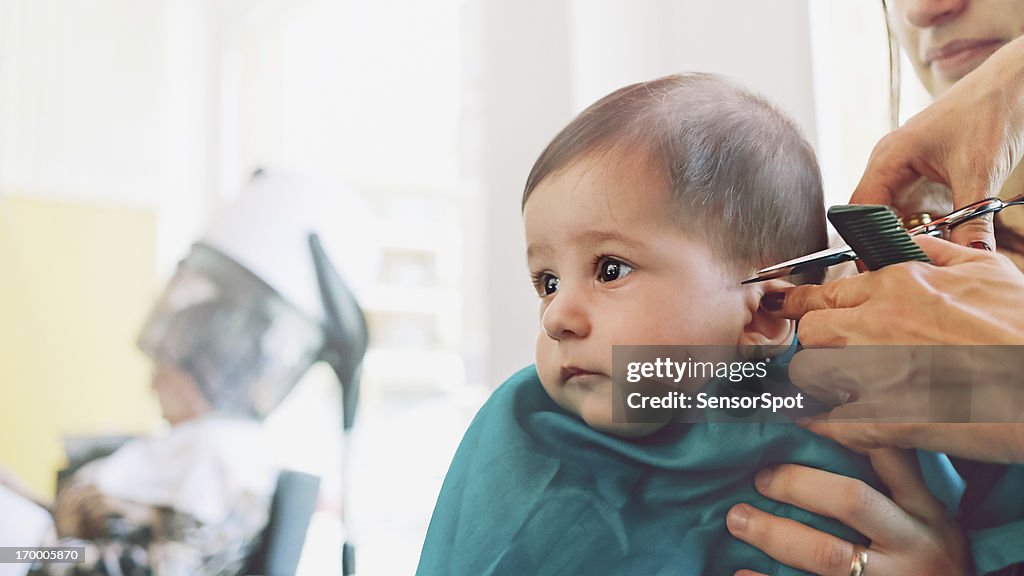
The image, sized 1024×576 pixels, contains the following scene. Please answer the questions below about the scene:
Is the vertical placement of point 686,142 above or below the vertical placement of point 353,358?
above

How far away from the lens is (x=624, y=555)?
53cm

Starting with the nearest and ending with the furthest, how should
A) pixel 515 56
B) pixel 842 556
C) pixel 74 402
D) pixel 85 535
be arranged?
pixel 842 556, pixel 85 535, pixel 515 56, pixel 74 402

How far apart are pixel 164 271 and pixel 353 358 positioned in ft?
1.70

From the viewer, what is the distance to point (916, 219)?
583mm

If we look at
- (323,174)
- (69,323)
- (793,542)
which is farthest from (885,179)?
(69,323)

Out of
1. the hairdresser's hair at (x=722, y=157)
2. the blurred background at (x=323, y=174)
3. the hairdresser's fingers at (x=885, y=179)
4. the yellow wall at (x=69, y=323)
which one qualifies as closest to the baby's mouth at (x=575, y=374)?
the hairdresser's hair at (x=722, y=157)

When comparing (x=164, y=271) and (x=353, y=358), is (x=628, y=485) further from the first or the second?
(x=164, y=271)

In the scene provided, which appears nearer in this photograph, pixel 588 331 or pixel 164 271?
pixel 588 331

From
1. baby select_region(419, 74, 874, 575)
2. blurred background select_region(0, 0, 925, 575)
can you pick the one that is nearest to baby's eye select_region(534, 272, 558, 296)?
baby select_region(419, 74, 874, 575)

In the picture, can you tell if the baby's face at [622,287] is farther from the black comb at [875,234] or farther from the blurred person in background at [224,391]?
the blurred person in background at [224,391]

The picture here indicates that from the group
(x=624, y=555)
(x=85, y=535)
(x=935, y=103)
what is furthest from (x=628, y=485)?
(x=85, y=535)

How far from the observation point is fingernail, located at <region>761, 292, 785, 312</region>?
57 cm

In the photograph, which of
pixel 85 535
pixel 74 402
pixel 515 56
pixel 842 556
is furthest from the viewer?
pixel 74 402

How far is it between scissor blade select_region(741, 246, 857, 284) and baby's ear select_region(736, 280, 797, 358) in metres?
0.03
